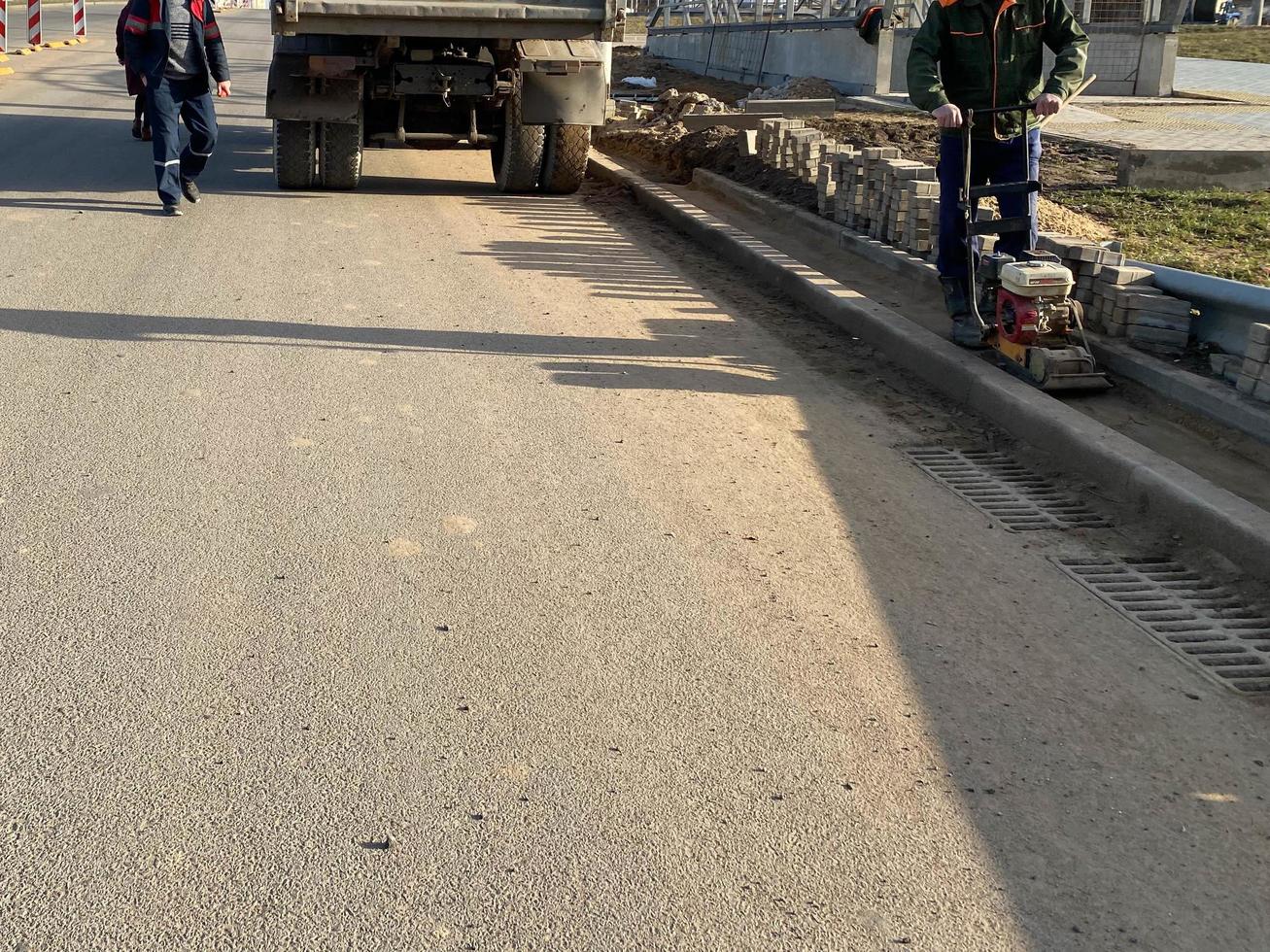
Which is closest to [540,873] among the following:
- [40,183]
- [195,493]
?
[195,493]

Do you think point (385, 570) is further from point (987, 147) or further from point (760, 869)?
point (987, 147)

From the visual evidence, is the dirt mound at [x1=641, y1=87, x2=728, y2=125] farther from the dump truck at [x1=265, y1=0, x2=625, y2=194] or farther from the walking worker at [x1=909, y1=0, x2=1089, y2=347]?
the walking worker at [x1=909, y1=0, x2=1089, y2=347]

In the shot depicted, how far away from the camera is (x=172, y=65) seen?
9891mm

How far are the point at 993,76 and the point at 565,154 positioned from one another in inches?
228

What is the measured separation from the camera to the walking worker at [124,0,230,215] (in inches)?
388

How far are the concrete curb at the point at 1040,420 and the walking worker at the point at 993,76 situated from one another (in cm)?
32

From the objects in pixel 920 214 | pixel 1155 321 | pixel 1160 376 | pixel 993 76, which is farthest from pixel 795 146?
pixel 1160 376

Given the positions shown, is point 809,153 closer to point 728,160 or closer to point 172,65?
point 728,160

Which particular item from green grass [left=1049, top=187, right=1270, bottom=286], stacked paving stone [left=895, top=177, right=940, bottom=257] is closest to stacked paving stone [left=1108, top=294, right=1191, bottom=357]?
green grass [left=1049, top=187, right=1270, bottom=286]

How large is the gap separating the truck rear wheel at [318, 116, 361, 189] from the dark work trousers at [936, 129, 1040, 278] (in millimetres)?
5787

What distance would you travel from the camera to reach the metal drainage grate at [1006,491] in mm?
4973

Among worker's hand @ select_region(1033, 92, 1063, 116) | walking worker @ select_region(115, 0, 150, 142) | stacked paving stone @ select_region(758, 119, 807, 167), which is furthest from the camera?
stacked paving stone @ select_region(758, 119, 807, 167)

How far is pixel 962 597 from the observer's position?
4242mm

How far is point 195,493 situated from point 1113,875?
319 cm
